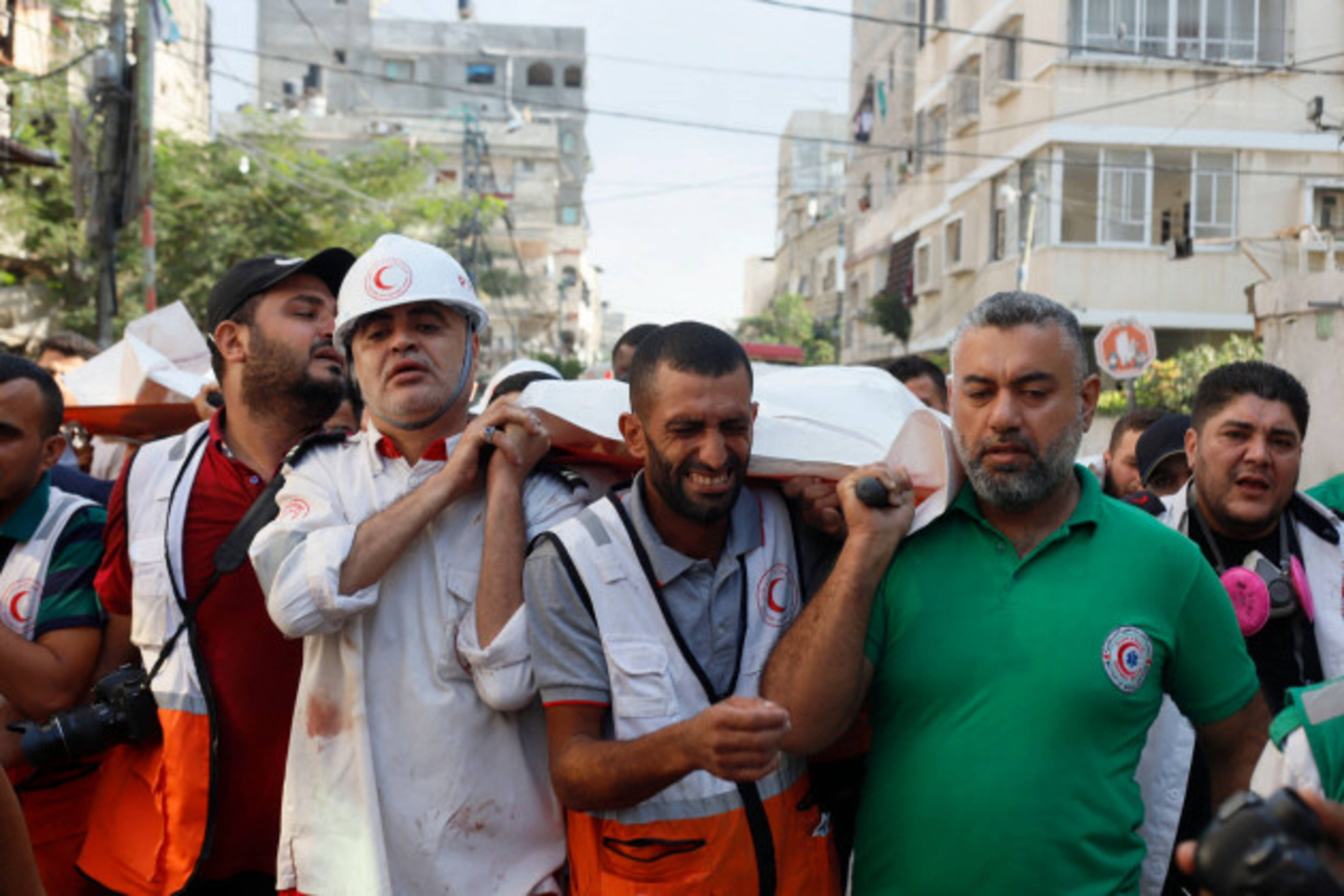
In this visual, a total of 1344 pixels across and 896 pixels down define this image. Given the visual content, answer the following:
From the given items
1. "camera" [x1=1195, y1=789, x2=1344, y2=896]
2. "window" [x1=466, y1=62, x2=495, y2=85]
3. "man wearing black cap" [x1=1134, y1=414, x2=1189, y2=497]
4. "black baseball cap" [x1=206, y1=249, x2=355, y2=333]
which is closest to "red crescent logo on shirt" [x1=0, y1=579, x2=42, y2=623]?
"black baseball cap" [x1=206, y1=249, x2=355, y2=333]

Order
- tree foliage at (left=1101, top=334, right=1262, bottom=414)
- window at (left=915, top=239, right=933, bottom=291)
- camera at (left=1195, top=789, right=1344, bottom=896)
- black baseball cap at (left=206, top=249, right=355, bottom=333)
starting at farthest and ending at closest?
window at (left=915, top=239, right=933, bottom=291)
tree foliage at (left=1101, top=334, right=1262, bottom=414)
black baseball cap at (left=206, top=249, right=355, bottom=333)
camera at (left=1195, top=789, right=1344, bottom=896)

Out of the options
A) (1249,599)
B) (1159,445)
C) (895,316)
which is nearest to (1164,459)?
(1159,445)

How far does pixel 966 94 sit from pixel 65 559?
27.6 meters

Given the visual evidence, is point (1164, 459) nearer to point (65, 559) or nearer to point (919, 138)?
point (65, 559)

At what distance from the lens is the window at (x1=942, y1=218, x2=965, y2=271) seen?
93.9 feet

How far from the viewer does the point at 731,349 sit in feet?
8.23

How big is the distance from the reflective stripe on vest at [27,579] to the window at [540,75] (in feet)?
203

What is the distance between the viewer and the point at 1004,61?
85.5 ft

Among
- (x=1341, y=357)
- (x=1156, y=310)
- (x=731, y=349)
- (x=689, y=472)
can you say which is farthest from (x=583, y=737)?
(x=1156, y=310)

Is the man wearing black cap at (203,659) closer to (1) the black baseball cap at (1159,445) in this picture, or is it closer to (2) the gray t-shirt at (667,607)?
(2) the gray t-shirt at (667,607)

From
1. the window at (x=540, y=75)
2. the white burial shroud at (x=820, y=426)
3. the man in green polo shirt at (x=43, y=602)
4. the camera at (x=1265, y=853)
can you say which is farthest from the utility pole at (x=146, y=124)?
the window at (x=540, y=75)

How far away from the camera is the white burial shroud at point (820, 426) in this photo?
8.40 feet

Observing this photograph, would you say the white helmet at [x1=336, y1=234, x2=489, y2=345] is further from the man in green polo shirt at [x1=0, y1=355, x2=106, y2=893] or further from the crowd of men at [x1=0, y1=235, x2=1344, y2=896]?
the man in green polo shirt at [x1=0, y1=355, x2=106, y2=893]

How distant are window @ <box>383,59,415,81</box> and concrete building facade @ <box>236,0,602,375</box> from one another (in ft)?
0.22
